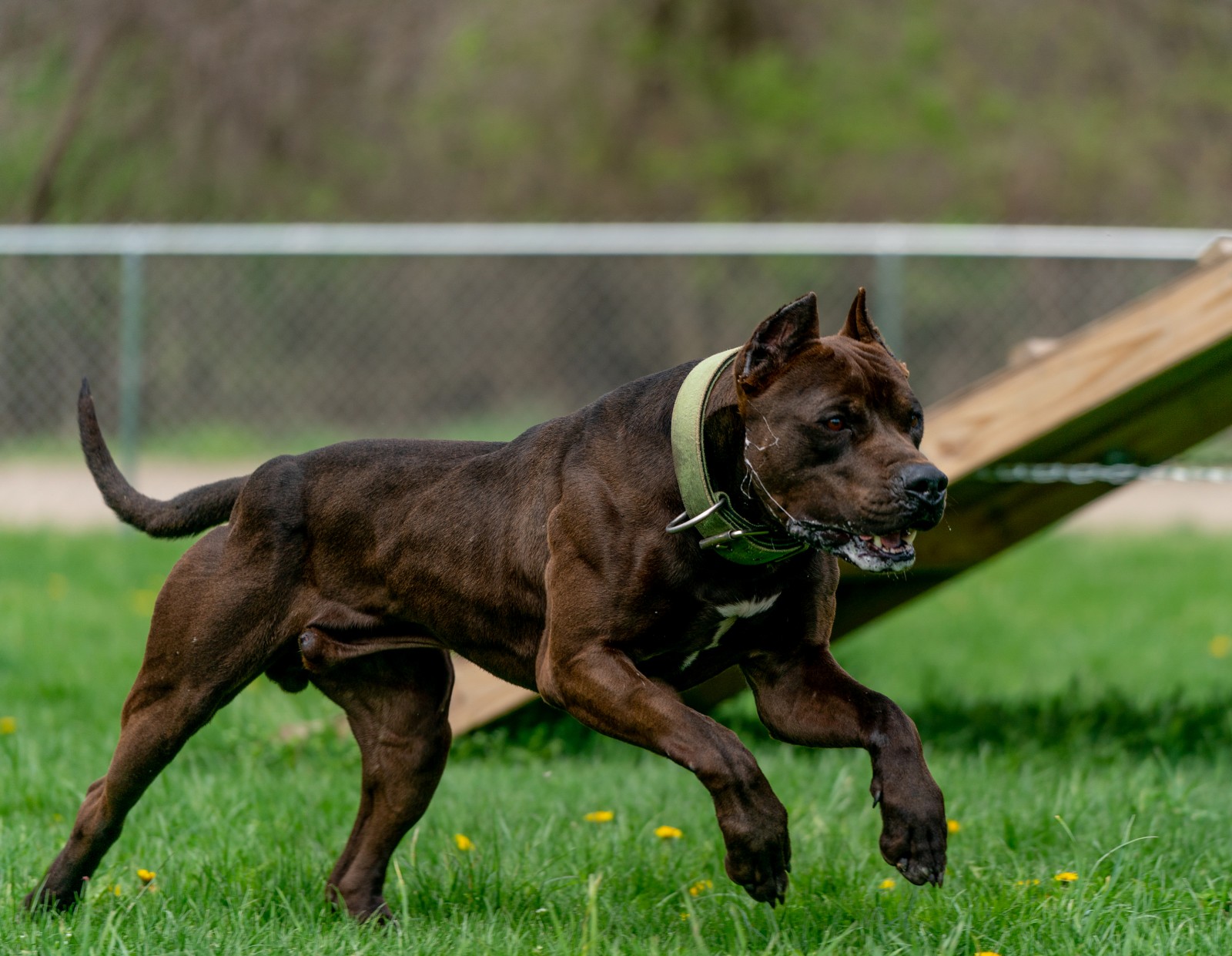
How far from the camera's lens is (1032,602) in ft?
29.3

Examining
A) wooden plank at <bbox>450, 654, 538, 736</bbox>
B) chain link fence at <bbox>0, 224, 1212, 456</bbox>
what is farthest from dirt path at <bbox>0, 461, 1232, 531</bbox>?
wooden plank at <bbox>450, 654, 538, 736</bbox>

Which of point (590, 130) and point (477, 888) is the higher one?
point (590, 130)

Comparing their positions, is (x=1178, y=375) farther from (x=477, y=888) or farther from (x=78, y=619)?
(x=78, y=619)

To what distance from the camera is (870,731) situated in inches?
122

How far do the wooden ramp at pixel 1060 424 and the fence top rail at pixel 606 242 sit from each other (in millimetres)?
3294

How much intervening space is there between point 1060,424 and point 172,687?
8.67ft

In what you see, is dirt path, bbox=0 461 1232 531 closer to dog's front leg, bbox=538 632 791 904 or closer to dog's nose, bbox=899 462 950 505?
dog's front leg, bbox=538 632 791 904

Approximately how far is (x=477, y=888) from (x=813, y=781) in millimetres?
1578

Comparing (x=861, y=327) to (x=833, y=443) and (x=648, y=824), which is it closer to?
(x=833, y=443)

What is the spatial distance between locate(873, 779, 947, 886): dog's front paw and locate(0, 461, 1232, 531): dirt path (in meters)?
7.44

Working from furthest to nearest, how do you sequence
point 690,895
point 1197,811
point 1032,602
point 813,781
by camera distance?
point 1032,602, point 813,781, point 1197,811, point 690,895

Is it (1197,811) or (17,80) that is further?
(17,80)

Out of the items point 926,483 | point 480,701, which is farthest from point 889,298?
point 926,483

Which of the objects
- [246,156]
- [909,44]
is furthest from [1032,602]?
[246,156]
